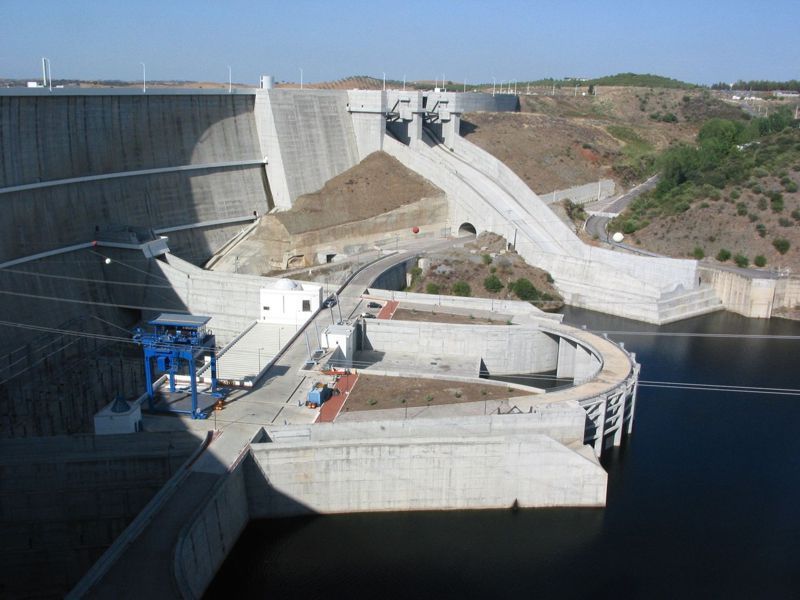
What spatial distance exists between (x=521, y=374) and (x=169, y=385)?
16.1 metres

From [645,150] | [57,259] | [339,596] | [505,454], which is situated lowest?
[339,596]

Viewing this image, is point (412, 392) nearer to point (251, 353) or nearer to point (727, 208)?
point (251, 353)

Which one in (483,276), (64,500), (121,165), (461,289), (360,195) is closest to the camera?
(64,500)

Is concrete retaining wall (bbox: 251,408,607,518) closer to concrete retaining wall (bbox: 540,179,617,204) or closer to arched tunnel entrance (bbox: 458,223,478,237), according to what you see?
arched tunnel entrance (bbox: 458,223,478,237)

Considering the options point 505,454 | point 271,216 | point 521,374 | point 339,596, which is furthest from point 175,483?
point 271,216

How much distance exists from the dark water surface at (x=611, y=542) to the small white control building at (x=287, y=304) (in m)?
13.1

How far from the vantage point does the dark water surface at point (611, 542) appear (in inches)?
858

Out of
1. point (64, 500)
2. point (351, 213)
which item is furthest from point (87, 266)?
point (64, 500)

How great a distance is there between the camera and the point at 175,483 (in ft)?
72.9

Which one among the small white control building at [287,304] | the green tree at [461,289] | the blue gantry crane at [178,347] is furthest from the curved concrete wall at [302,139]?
the blue gantry crane at [178,347]

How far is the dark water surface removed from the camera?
71.5 feet

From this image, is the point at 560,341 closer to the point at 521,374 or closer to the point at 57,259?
the point at 521,374

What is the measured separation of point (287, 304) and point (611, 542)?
18236 mm

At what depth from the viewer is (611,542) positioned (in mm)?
23938
